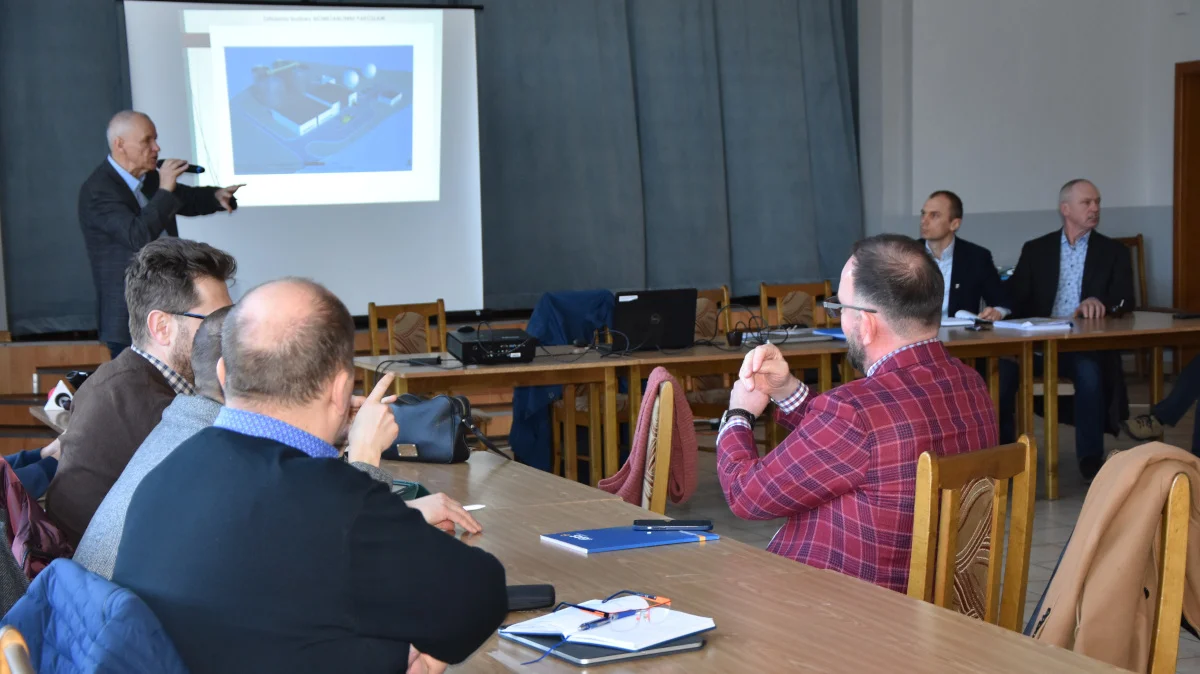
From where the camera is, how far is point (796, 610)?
1744mm

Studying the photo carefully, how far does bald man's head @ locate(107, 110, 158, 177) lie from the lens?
16.9 ft

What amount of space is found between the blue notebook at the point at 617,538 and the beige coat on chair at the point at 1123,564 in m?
0.64

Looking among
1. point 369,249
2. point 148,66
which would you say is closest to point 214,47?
point 148,66

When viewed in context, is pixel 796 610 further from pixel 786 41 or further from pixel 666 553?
pixel 786 41

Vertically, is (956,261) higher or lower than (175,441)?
higher

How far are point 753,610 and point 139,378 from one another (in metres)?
1.37

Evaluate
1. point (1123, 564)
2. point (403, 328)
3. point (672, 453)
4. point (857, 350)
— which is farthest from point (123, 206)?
point (1123, 564)

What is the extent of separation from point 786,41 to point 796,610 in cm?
710

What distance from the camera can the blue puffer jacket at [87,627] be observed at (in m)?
1.21

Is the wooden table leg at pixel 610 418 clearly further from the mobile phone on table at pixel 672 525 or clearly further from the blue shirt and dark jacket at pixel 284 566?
the blue shirt and dark jacket at pixel 284 566

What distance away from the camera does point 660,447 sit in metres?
2.83

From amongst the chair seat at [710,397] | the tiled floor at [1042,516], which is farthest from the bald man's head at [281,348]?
the chair seat at [710,397]

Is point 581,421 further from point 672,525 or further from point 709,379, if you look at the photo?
point 672,525

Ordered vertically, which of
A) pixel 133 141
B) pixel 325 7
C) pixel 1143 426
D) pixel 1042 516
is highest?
pixel 325 7
